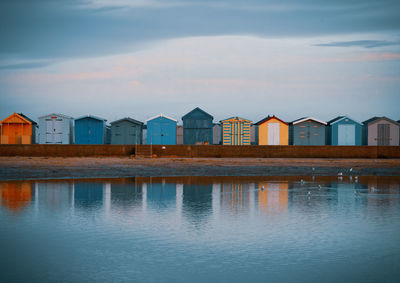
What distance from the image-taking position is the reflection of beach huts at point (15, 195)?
15794 mm

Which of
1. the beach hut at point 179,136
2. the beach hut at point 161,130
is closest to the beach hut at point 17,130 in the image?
the beach hut at point 161,130

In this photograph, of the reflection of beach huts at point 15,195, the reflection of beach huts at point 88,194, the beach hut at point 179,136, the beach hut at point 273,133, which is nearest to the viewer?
the reflection of beach huts at point 15,195

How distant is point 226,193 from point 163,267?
11147 millimetres

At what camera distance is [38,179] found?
1020 inches

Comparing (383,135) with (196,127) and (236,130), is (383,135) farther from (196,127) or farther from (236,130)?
(196,127)

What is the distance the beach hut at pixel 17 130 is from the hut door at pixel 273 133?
2280 centimetres

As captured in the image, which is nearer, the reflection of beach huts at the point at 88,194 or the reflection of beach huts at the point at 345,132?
the reflection of beach huts at the point at 88,194

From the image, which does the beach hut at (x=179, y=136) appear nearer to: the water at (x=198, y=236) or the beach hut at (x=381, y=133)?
the beach hut at (x=381, y=133)

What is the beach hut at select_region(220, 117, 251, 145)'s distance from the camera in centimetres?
4359

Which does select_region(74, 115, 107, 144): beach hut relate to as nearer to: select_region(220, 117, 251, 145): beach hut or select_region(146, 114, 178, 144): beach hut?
select_region(146, 114, 178, 144): beach hut

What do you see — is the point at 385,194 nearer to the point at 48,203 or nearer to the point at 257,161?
the point at 48,203

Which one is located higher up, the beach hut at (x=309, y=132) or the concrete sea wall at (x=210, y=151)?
the beach hut at (x=309, y=132)

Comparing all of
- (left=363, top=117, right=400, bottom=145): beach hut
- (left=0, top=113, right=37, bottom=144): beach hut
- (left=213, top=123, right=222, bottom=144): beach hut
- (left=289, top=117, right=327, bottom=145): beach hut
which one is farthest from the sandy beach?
(left=213, top=123, right=222, bottom=144): beach hut

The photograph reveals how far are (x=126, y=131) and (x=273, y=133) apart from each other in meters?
14.1
